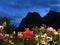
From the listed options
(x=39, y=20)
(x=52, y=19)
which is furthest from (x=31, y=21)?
(x=52, y=19)

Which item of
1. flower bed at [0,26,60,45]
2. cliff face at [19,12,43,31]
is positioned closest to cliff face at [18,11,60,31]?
cliff face at [19,12,43,31]

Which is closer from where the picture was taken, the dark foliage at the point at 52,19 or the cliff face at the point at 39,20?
the cliff face at the point at 39,20

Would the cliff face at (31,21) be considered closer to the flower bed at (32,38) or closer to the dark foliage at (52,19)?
the dark foliage at (52,19)

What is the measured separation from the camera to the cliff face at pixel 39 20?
29.9ft

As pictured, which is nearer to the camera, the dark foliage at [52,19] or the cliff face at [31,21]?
the cliff face at [31,21]

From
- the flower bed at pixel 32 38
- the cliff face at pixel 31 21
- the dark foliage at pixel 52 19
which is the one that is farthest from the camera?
the dark foliage at pixel 52 19

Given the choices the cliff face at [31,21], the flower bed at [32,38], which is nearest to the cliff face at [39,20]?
the cliff face at [31,21]

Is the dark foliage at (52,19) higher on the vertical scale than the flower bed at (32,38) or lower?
higher

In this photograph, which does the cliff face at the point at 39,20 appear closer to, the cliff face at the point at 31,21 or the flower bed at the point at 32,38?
the cliff face at the point at 31,21

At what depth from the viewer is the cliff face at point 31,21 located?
29.8 ft

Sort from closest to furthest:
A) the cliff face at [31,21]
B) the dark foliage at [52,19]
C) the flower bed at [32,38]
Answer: the flower bed at [32,38] → the cliff face at [31,21] → the dark foliage at [52,19]

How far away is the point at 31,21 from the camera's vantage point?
9492mm

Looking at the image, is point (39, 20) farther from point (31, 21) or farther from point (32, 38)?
point (32, 38)

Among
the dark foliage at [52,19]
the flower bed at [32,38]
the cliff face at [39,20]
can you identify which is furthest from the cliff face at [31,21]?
the flower bed at [32,38]
